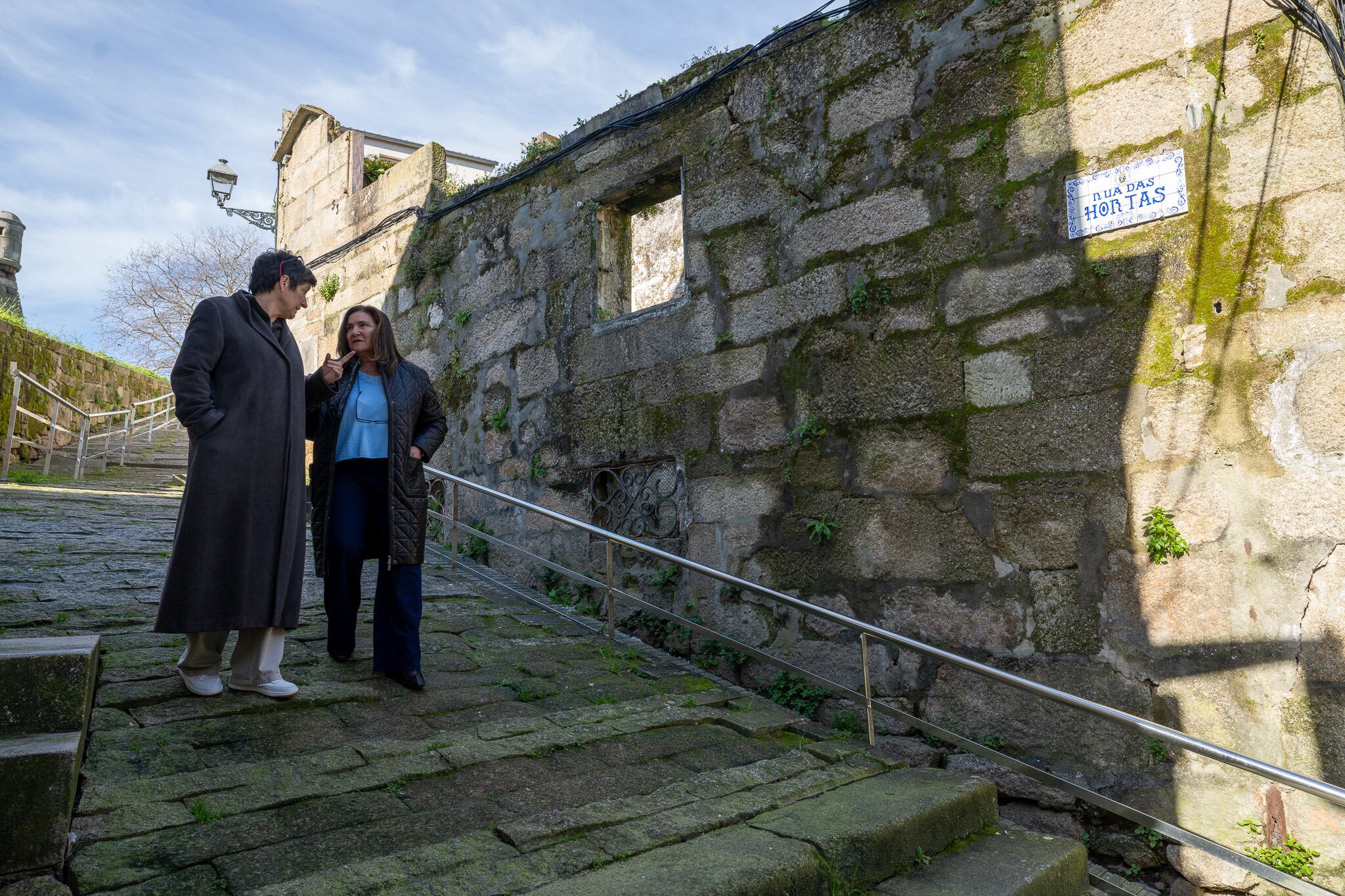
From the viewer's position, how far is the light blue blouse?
11.0 ft

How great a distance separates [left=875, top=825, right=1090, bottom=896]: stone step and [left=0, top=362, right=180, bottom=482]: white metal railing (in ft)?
A: 26.6

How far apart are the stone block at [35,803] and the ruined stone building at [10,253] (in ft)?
50.0

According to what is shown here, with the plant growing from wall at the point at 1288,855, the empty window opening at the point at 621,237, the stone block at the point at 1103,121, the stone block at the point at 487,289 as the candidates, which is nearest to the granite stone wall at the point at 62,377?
the stone block at the point at 487,289

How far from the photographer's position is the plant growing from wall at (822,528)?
13.5ft

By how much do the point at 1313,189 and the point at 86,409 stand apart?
13908mm

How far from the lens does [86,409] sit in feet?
41.0

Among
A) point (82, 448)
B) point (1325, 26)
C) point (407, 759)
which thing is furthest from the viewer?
point (82, 448)

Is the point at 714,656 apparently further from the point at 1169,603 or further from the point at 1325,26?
the point at 1325,26

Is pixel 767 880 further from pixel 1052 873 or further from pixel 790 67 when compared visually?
pixel 790 67

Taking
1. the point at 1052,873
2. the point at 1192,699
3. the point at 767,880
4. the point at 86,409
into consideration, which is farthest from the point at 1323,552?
the point at 86,409

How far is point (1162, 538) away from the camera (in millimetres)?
3227

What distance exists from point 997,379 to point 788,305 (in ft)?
3.69

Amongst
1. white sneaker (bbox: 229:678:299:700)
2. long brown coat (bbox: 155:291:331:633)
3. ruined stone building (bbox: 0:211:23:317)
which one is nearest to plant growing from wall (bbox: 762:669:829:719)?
white sneaker (bbox: 229:678:299:700)

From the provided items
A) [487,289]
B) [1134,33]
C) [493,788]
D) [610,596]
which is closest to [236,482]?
[493,788]
